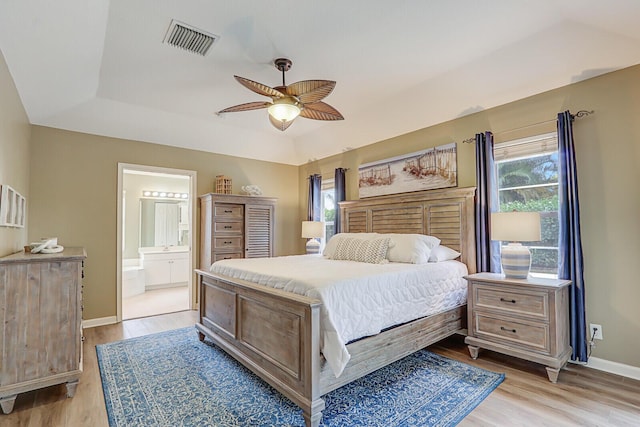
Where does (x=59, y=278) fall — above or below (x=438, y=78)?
below

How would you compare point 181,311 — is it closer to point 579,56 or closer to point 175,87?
point 175,87

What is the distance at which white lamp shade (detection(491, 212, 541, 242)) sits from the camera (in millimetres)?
2775

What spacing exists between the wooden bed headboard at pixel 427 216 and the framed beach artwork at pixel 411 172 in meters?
0.12

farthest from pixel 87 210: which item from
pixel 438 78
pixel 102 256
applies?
pixel 438 78

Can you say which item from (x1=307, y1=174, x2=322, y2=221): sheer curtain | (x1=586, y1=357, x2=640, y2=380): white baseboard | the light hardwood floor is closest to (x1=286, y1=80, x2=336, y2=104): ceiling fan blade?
the light hardwood floor

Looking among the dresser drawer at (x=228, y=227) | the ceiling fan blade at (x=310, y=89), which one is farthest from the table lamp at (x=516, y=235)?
the dresser drawer at (x=228, y=227)

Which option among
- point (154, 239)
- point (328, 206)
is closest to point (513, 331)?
point (328, 206)

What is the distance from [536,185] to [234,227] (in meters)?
4.06

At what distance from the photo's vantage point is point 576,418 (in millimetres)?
2049

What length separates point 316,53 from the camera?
2982mm

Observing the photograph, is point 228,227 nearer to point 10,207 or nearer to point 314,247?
point 314,247

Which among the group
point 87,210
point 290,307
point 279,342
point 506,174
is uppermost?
point 506,174

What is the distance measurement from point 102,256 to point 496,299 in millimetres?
4753

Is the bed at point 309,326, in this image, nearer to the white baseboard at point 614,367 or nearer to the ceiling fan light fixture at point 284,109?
the white baseboard at point 614,367
